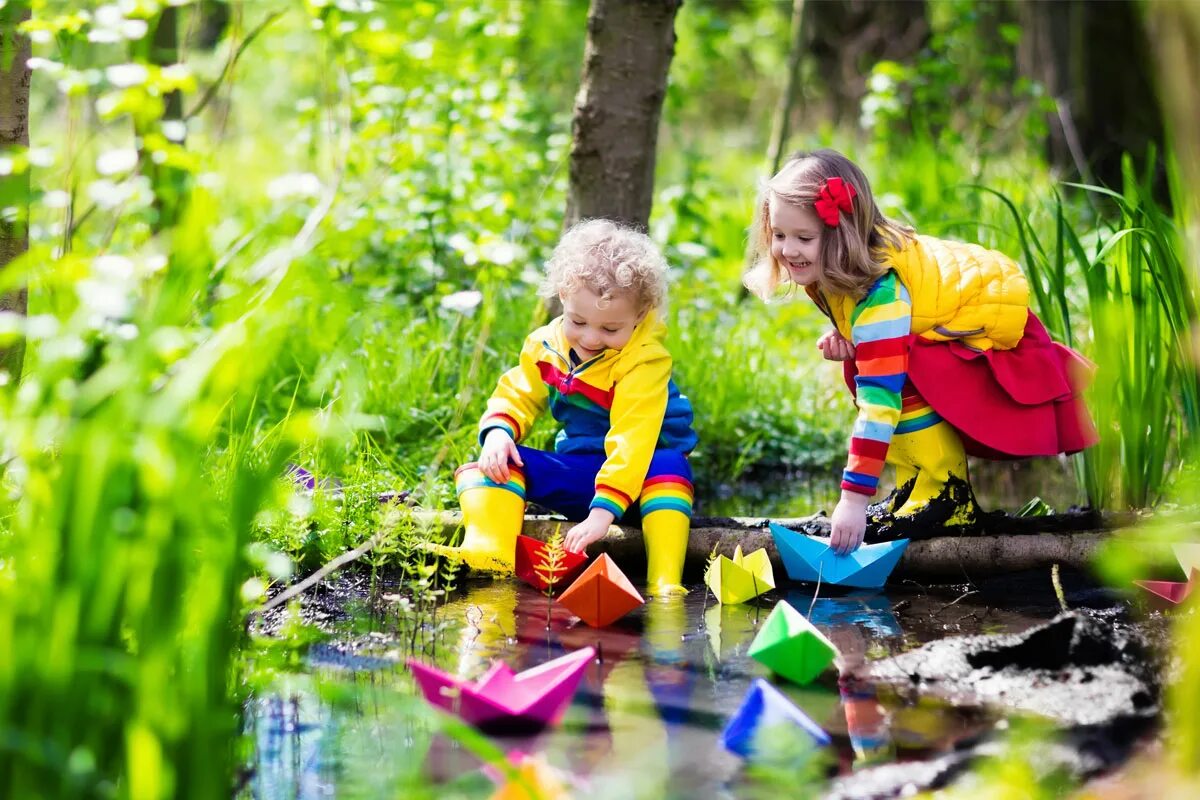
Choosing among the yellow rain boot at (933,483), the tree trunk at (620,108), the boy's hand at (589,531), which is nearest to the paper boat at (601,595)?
the boy's hand at (589,531)

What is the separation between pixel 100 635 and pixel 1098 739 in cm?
158

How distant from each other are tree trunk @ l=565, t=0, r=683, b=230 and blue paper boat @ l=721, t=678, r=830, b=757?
2.37m

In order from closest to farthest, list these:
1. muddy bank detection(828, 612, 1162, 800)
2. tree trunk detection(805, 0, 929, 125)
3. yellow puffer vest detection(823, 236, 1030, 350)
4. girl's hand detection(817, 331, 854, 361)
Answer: muddy bank detection(828, 612, 1162, 800) → yellow puffer vest detection(823, 236, 1030, 350) → girl's hand detection(817, 331, 854, 361) → tree trunk detection(805, 0, 929, 125)

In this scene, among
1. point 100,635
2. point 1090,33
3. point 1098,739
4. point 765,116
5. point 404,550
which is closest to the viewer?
point 100,635

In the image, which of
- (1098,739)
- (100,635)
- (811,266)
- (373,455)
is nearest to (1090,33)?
(811,266)

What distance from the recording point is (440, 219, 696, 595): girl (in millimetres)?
3262

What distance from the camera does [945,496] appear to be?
328cm

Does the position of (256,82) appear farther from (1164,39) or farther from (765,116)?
(1164,39)

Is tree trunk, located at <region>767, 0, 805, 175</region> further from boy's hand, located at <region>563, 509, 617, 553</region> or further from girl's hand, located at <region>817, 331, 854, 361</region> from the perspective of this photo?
boy's hand, located at <region>563, 509, 617, 553</region>

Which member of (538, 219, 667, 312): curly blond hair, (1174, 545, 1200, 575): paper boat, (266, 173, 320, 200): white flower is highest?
(266, 173, 320, 200): white flower

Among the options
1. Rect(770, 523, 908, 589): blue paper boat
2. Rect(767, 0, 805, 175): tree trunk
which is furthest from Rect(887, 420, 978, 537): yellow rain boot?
Rect(767, 0, 805, 175): tree trunk

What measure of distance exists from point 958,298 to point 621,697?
1.55m

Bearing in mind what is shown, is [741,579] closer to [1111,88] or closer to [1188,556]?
[1188,556]

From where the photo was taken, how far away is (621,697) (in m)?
2.37
